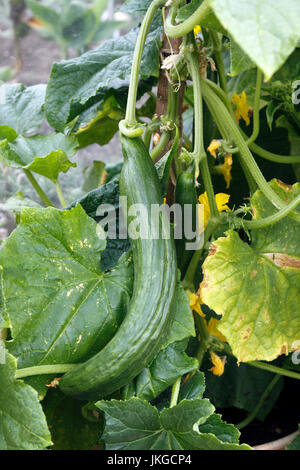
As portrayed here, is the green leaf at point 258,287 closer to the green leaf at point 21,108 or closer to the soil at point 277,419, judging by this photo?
the soil at point 277,419

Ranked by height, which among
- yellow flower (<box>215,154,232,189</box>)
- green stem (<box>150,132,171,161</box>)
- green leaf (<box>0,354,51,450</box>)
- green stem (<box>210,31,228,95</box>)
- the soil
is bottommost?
the soil

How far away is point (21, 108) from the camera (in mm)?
1141

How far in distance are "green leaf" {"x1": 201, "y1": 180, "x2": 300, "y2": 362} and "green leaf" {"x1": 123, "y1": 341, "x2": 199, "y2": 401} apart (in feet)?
0.24

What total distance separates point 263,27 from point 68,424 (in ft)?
2.42

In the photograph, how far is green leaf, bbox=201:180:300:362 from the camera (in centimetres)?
80

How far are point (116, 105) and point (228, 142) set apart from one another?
1.00 ft

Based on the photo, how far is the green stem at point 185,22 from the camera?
661 mm

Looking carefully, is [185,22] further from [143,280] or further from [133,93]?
[143,280]

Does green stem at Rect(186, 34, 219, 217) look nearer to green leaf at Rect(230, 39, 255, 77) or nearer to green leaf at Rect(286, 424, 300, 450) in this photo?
green leaf at Rect(230, 39, 255, 77)

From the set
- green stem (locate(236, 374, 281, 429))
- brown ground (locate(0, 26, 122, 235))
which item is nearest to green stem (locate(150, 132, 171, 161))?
green stem (locate(236, 374, 281, 429))

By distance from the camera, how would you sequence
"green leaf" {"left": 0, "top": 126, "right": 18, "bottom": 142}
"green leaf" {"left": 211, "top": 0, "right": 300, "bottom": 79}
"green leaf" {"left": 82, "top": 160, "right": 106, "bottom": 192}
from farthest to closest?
"green leaf" {"left": 82, "top": 160, "right": 106, "bottom": 192}
"green leaf" {"left": 0, "top": 126, "right": 18, "bottom": 142}
"green leaf" {"left": 211, "top": 0, "right": 300, "bottom": 79}

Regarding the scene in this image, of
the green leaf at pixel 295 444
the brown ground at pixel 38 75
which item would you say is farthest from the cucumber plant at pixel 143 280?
the brown ground at pixel 38 75

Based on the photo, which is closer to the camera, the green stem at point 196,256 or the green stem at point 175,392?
the green stem at point 175,392

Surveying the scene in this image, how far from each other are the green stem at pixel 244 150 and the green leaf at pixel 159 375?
0.88 ft
